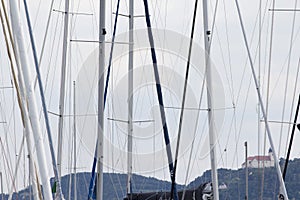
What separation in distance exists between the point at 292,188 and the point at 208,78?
16704 millimetres

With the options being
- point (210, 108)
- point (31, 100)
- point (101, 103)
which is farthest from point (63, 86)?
point (31, 100)

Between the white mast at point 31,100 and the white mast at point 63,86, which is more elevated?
the white mast at point 63,86

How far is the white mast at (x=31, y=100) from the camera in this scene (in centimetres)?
1116

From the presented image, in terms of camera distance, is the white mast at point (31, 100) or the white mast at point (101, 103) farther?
the white mast at point (101, 103)

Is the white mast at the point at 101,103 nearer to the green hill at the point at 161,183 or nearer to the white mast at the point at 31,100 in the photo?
the green hill at the point at 161,183

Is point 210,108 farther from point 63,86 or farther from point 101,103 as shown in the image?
point 63,86

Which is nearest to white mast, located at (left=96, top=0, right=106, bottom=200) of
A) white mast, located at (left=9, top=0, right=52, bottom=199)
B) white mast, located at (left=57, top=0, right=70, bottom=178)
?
white mast, located at (left=9, top=0, right=52, bottom=199)

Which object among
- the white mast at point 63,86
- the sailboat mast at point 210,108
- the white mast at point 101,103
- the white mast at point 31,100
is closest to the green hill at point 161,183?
the sailboat mast at point 210,108

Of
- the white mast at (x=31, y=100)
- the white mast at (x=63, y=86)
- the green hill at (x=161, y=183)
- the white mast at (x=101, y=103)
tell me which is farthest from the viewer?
the white mast at (x=63, y=86)

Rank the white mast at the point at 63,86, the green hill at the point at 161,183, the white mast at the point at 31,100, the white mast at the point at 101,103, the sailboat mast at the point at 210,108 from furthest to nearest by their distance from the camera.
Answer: the white mast at the point at 63,86
the green hill at the point at 161,183
the sailboat mast at the point at 210,108
the white mast at the point at 101,103
the white mast at the point at 31,100

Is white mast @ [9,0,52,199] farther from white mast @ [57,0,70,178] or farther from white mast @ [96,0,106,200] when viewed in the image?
white mast @ [57,0,70,178]

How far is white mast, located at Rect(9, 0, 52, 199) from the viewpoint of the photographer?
11156 mm

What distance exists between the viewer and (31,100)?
11250 millimetres

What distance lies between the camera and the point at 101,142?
19.7 metres
